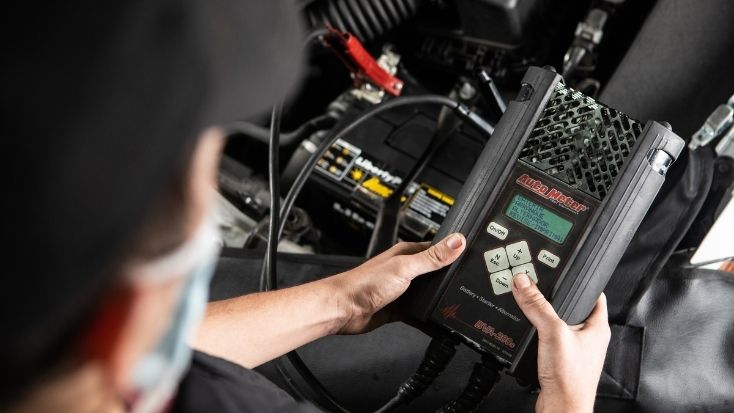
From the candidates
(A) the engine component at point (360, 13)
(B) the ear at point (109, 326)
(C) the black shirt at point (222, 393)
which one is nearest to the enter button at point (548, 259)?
(C) the black shirt at point (222, 393)

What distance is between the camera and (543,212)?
0.91m

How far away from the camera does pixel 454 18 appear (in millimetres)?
1470

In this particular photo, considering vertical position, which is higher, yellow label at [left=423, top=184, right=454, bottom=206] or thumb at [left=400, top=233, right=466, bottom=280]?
yellow label at [left=423, top=184, right=454, bottom=206]

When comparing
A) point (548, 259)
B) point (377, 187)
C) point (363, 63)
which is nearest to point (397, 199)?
point (377, 187)

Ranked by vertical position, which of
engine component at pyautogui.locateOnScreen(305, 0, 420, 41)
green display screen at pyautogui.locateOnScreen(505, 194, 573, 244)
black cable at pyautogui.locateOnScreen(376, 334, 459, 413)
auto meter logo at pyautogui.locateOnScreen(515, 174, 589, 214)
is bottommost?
black cable at pyautogui.locateOnScreen(376, 334, 459, 413)

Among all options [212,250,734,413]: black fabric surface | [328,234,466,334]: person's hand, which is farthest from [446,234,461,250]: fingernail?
[212,250,734,413]: black fabric surface

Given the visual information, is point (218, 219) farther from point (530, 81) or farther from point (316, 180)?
point (530, 81)

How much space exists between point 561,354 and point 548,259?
12 cm

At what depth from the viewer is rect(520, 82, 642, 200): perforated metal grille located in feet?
2.95

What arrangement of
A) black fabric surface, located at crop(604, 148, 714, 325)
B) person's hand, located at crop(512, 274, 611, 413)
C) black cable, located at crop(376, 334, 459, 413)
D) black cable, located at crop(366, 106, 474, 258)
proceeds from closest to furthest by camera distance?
person's hand, located at crop(512, 274, 611, 413) → black cable, located at crop(376, 334, 459, 413) → black fabric surface, located at crop(604, 148, 714, 325) → black cable, located at crop(366, 106, 474, 258)

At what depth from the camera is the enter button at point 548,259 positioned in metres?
0.89

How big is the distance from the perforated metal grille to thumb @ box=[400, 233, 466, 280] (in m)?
0.14

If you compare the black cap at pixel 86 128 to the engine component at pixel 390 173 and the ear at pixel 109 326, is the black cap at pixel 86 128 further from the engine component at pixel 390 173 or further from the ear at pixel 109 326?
the engine component at pixel 390 173

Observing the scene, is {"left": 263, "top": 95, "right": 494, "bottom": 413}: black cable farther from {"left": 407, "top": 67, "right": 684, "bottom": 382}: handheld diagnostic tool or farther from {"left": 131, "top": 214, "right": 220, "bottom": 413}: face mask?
{"left": 131, "top": 214, "right": 220, "bottom": 413}: face mask
